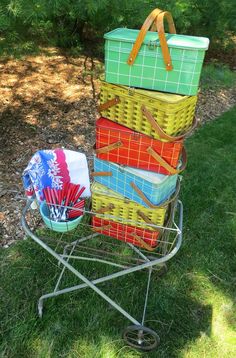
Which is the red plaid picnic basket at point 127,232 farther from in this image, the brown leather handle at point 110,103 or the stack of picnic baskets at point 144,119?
the brown leather handle at point 110,103

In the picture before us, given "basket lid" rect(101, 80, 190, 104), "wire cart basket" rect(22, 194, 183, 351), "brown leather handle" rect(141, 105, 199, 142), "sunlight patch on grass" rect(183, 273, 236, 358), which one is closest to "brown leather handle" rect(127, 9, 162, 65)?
"basket lid" rect(101, 80, 190, 104)

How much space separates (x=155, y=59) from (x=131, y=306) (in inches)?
70.2

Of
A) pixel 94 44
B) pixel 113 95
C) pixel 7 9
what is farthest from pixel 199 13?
pixel 113 95

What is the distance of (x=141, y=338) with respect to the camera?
7.97 feet

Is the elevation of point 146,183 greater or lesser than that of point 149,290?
greater

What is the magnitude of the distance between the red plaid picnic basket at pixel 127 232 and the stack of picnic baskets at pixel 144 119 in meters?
0.02

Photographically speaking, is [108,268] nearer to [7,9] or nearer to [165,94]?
[165,94]

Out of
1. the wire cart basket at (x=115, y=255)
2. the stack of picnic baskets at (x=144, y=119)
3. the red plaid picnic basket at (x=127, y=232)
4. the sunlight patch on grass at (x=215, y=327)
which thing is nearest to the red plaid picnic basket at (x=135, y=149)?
the stack of picnic baskets at (x=144, y=119)

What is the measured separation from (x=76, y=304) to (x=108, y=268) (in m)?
0.41

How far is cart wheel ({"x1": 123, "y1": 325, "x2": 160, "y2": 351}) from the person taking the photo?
237 cm

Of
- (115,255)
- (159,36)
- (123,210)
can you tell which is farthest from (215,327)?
(159,36)

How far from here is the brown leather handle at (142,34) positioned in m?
1.75

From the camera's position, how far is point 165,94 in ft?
6.38

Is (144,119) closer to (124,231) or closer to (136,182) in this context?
(136,182)
